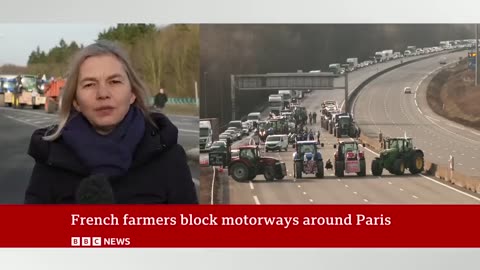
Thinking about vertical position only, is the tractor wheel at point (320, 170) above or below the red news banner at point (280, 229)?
above

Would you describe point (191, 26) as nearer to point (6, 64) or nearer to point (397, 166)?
point (6, 64)

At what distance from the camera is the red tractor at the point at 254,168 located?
8023 mm

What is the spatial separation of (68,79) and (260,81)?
4245 millimetres

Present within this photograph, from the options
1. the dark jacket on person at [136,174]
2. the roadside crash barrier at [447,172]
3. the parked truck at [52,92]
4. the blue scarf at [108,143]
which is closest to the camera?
the dark jacket on person at [136,174]

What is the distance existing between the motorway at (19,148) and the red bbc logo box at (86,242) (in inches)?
29.0

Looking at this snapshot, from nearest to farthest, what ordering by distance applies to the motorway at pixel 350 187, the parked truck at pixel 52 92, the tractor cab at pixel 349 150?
the parked truck at pixel 52 92 < the motorway at pixel 350 187 < the tractor cab at pixel 349 150

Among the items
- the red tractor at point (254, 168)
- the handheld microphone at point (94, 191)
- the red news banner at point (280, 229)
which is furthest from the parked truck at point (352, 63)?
the handheld microphone at point (94, 191)

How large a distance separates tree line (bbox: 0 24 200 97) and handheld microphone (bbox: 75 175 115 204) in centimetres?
395

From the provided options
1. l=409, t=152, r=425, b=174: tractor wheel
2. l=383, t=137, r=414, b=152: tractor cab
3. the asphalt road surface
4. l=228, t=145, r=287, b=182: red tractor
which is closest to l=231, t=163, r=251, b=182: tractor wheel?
l=228, t=145, r=287, b=182: red tractor

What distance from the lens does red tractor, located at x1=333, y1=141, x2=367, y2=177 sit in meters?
8.13

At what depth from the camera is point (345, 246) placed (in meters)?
7.48

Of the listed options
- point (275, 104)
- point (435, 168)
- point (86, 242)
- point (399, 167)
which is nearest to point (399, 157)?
point (399, 167)

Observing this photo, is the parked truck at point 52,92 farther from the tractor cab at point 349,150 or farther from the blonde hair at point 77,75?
the blonde hair at point 77,75
